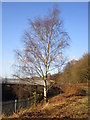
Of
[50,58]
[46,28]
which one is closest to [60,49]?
[50,58]

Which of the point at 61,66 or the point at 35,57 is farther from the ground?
the point at 35,57

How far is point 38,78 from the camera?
29.7 ft

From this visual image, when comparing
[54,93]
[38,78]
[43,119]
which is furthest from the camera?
[54,93]

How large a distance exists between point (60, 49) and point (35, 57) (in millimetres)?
1662

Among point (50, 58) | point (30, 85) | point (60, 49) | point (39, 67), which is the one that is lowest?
point (30, 85)

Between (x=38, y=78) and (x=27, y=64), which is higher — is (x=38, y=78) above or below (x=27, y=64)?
below

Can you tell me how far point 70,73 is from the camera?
1579 cm

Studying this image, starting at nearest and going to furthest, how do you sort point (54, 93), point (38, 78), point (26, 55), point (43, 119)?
point (43, 119) → point (26, 55) → point (38, 78) → point (54, 93)

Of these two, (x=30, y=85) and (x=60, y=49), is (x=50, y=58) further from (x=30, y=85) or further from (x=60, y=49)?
(x=30, y=85)

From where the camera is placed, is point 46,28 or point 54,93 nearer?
point 46,28

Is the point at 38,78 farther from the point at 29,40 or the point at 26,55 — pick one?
the point at 29,40

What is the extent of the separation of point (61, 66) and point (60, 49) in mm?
1087

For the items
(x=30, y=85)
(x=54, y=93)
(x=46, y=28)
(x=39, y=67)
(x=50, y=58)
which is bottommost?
(x=54, y=93)

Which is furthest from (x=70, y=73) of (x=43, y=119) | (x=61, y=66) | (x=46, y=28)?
(x=43, y=119)
